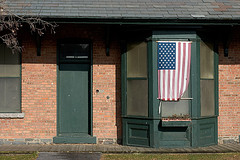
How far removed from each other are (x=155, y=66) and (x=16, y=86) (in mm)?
4165

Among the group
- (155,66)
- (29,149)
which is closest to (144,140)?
(155,66)

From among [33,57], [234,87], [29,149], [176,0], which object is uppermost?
[176,0]

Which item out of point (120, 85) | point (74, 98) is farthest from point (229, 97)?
point (74, 98)

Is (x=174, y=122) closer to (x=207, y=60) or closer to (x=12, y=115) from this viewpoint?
(x=207, y=60)

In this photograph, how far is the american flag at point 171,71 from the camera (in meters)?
10.8

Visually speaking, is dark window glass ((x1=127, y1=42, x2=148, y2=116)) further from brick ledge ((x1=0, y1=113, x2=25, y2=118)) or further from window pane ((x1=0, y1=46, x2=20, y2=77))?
window pane ((x1=0, y1=46, x2=20, y2=77))

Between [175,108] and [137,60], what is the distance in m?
1.73

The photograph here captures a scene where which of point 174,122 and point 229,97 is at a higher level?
point 229,97

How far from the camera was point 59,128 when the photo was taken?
11656 mm

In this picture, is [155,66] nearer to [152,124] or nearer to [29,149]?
[152,124]

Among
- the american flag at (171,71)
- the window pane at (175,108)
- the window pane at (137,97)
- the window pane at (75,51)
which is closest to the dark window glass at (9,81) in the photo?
the window pane at (75,51)

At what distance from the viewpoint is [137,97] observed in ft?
36.5

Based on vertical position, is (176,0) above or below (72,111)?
above

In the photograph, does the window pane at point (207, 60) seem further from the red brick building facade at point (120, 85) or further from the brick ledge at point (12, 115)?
the brick ledge at point (12, 115)
